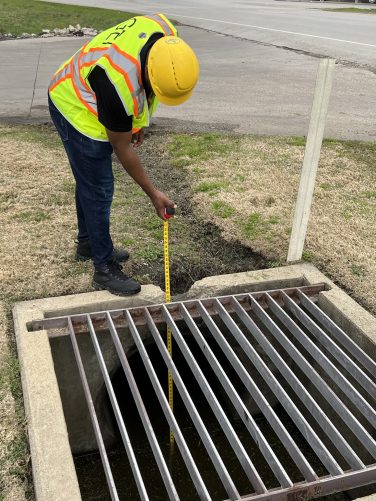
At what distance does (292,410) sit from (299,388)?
0.53 ft

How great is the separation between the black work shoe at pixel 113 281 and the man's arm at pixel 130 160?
51 centimetres

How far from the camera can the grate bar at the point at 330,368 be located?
2672mm

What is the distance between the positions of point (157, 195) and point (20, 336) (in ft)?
3.31

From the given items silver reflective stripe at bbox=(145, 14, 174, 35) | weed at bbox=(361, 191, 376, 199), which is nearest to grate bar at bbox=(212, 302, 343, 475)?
silver reflective stripe at bbox=(145, 14, 174, 35)

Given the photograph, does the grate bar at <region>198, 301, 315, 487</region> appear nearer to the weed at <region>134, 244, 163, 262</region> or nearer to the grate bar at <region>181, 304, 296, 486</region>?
the grate bar at <region>181, 304, 296, 486</region>

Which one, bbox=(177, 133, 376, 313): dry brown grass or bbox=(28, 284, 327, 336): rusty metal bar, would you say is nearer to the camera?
bbox=(28, 284, 327, 336): rusty metal bar

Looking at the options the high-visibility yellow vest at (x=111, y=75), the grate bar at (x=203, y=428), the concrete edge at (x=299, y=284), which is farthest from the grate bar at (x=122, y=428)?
the high-visibility yellow vest at (x=111, y=75)

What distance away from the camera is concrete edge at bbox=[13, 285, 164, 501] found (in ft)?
7.02

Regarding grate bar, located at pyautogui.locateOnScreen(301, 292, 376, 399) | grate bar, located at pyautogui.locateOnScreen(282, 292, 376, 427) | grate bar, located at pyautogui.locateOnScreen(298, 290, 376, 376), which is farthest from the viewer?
grate bar, located at pyautogui.locateOnScreen(298, 290, 376, 376)

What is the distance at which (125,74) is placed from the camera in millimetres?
2605

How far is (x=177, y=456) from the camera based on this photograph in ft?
11.5

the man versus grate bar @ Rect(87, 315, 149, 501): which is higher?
the man

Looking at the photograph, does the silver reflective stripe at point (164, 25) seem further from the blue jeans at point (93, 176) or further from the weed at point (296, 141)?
the weed at point (296, 141)

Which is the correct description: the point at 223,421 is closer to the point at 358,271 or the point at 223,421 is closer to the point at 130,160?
the point at 130,160
